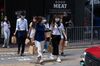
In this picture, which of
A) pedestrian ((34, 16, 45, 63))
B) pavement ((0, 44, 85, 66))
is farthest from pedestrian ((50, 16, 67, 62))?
pedestrian ((34, 16, 45, 63))

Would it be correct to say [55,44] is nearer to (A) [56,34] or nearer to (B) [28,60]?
(A) [56,34]

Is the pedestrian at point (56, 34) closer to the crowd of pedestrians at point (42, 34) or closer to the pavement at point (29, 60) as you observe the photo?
the crowd of pedestrians at point (42, 34)

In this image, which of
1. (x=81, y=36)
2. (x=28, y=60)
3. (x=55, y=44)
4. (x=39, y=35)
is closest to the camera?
(x=39, y=35)

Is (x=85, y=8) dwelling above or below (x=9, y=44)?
above

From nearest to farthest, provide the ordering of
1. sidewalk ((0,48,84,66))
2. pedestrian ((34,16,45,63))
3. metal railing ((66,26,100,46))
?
pedestrian ((34,16,45,63)), sidewalk ((0,48,84,66)), metal railing ((66,26,100,46))

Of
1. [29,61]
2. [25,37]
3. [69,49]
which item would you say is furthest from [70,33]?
[29,61]

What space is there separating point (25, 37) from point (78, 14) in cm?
844

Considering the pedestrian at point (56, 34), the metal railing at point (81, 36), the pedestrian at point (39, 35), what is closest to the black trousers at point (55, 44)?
the pedestrian at point (56, 34)

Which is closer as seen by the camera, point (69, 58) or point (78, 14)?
point (69, 58)

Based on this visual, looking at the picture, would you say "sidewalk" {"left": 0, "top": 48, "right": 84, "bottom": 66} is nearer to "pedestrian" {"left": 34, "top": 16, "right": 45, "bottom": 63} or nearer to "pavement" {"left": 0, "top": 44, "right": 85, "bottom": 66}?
"pavement" {"left": 0, "top": 44, "right": 85, "bottom": 66}

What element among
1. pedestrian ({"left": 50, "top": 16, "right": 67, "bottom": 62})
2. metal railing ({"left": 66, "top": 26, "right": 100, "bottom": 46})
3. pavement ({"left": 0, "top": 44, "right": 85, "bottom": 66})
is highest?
pedestrian ({"left": 50, "top": 16, "right": 67, "bottom": 62})

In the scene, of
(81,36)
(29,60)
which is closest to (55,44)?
(29,60)

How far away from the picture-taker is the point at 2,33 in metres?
23.5

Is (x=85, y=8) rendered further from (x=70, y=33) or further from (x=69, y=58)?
(x=69, y=58)
